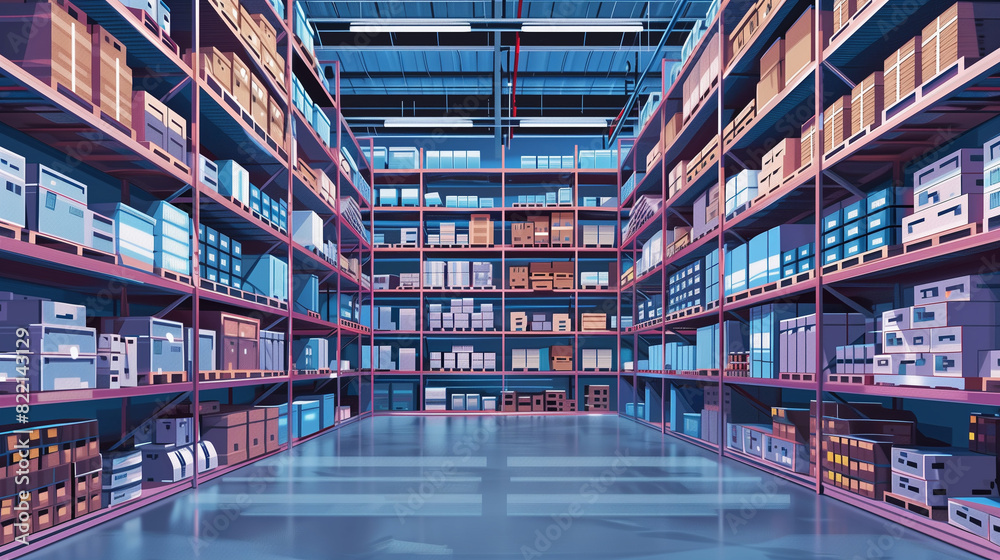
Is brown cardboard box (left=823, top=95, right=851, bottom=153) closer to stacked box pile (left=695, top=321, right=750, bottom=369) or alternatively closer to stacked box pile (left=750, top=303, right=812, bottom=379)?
stacked box pile (left=750, top=303, right=812, bottom=379)

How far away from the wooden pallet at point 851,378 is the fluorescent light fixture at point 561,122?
740cm

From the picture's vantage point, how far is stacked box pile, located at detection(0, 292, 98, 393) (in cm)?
297

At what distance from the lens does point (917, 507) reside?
347cm

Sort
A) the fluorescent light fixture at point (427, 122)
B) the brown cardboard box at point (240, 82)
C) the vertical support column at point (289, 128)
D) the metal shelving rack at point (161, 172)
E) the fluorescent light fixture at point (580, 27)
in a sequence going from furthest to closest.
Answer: the fluorescent light fixture at point (427, 122)
the fluorescent light fixture at point (580, 27)
the vertical support column at point (289, 128)
the brown cardboard box at point (240, 82)
the metal shelving rack at point (161, 172)

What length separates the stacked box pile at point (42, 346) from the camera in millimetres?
2971

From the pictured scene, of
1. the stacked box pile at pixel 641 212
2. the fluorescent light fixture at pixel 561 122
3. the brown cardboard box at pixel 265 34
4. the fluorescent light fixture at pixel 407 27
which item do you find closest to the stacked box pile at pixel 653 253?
the stacked box pile at pixel 641 212

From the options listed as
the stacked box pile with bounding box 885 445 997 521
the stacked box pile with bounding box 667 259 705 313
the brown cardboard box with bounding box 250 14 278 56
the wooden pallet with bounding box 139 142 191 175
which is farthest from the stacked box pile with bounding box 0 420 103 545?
the stacked box pile with bounding box 667 259 705 313

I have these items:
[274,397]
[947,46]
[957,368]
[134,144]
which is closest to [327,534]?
[134,144]

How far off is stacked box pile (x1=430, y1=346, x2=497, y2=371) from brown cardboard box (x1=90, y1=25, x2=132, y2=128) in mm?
7742

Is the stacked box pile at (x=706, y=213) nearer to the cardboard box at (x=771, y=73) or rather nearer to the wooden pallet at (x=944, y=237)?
the cardboard box at (x=771, y=73)

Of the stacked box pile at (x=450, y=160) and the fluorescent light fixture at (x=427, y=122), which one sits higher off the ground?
the fluorescent light fixture at (x=427, y=122)

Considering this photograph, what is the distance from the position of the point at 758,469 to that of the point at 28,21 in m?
6.10

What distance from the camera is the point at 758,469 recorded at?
17.6 ft

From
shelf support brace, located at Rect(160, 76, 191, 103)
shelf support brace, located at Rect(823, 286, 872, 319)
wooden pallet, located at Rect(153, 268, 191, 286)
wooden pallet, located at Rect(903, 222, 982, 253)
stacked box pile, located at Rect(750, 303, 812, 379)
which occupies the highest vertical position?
shelf support brace, located at Rect(160, 76, 191, 103)
